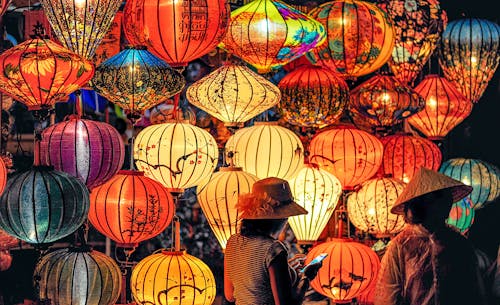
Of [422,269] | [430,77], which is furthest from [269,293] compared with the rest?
[430,77]

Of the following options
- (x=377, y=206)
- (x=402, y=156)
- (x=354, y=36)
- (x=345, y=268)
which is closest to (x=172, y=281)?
(x=345, y=268)

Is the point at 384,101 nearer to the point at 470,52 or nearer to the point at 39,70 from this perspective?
the point at 470,52

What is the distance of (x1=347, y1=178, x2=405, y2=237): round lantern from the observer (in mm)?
9211

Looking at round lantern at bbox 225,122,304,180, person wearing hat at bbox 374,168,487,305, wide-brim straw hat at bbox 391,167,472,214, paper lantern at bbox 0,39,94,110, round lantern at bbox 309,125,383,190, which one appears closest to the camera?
person wearing hat at bbox 374,168,487,305

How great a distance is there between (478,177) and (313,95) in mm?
2483

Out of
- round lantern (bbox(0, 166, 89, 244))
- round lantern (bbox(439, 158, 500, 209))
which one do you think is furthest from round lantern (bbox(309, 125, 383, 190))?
round lantern (bbox(0, 166, 89, 244))

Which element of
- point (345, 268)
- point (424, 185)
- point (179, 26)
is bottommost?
point (345, 268)

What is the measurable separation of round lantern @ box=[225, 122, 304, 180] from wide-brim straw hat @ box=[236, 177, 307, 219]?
5.09 ft

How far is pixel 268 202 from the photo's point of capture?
22.5ft

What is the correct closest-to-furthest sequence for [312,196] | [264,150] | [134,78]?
[134,78]
[264,150]
[312,196]

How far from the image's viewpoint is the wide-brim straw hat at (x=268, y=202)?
22.2ft

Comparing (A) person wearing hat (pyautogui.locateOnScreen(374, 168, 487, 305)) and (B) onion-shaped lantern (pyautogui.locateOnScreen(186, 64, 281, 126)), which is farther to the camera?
(B) onion-shaped lantern (pyautogui.locateOnScreen(186, 64, 281, 126))

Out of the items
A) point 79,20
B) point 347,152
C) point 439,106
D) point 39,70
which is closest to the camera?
point 39,70

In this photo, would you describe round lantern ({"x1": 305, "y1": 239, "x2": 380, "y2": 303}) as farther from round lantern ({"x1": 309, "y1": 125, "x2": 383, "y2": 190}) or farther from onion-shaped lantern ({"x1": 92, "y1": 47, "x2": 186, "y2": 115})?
onion-shaped lantern ({"x1": 92, "y1": 47, "x2": 186, "y2": 115})
